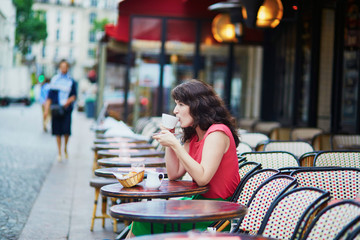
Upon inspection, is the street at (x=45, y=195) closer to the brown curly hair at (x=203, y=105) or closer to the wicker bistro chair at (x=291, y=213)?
the brown curly hair at (x=203, y=105)

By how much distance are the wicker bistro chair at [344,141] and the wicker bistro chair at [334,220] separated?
4.83m

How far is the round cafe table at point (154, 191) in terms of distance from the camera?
3475 millimetres

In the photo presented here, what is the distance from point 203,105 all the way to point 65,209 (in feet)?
11.4

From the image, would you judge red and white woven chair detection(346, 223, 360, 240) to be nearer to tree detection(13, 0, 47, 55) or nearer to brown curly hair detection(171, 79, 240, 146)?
brown curly hair detection(171, 79, 240, 146)

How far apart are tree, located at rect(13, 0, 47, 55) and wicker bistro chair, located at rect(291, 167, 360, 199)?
5570cm

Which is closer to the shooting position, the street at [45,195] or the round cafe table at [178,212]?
the round cafe table at [178,212]

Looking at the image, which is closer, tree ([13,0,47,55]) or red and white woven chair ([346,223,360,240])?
red and white woven chair ([346,223,360,240])

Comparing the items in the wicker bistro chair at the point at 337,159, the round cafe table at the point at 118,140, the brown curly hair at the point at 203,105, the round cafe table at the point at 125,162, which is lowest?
the round cafe table at the point at 118,140

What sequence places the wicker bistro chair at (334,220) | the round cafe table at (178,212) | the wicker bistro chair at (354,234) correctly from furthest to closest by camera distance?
the round cafe table at (178,212) < the wicker bistro chair at (334,220) < the wicker bistro chair at (354,234)

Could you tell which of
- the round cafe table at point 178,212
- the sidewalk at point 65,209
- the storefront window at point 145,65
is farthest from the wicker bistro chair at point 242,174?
the storefront window at point 145,65

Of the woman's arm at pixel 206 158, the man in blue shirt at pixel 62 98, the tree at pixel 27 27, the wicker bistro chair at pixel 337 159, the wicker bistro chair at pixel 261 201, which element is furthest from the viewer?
the tree at pixel 27 27

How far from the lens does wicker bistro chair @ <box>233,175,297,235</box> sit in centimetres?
335

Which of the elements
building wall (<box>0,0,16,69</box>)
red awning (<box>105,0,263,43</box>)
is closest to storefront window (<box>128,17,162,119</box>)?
red awning (<box>105,0,263,43</box>)

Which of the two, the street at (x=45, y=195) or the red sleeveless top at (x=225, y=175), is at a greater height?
the red sleeveless top at (x=225, y=175)
